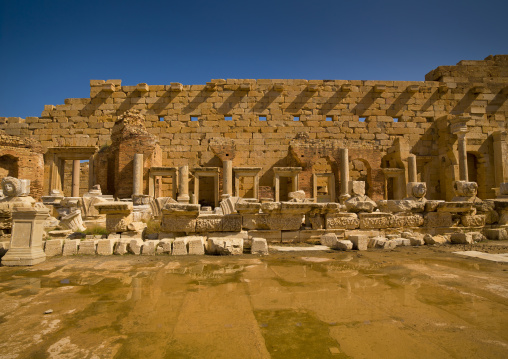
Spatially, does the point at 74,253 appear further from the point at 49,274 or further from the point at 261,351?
the point at 261,351

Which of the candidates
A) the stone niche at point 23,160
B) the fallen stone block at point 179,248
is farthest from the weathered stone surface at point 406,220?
the stone niche at point 23,160

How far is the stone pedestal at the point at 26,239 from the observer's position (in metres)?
5.62

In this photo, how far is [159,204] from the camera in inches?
420

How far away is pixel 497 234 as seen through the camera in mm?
8234

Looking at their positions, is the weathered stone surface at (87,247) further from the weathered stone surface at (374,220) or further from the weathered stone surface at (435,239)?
the weathered stone surface at (435,239)

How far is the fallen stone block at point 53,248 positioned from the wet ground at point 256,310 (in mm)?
1028

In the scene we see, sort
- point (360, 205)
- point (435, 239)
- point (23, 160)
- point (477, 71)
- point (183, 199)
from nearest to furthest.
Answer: point (435, 239) → point (360, 205) → point (183, 199) → point (23, 160) → point (477, 71)

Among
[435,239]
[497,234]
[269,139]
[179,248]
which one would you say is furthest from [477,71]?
[179,248]

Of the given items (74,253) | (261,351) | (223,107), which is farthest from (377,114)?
(261,351)

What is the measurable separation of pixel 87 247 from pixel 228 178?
9403 millimetres

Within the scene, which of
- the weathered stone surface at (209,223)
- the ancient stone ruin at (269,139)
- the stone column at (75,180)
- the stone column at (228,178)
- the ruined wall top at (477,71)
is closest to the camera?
the weathered stone surface at (209,223)

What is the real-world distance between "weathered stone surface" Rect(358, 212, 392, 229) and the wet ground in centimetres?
282

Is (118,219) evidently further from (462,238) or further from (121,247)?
(462,238)

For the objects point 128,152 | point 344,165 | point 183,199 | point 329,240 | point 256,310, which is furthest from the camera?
point 344,165
